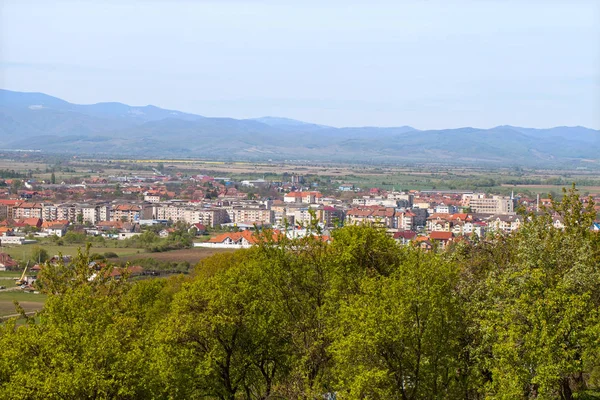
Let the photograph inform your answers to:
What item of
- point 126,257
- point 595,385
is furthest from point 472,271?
point 126,257

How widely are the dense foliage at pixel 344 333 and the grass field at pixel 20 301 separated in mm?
18873

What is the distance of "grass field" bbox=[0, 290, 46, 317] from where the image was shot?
34406 millimetres

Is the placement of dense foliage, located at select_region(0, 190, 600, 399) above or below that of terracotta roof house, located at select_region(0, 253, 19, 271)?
above

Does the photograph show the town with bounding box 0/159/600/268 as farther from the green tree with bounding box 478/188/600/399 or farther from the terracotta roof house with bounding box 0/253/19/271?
the green tree with bounding box 478/188/600/399

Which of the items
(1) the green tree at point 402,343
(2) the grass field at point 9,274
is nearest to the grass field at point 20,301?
(2) the grass field at point 9,274

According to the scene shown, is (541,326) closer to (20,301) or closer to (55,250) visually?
(20,301)

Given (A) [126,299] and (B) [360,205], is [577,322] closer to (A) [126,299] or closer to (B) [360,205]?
(A) [126,299]

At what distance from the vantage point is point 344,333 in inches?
515

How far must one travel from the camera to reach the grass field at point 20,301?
34.4 m

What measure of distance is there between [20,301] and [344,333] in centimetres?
2726

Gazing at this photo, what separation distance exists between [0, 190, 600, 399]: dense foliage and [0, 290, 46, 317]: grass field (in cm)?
1887

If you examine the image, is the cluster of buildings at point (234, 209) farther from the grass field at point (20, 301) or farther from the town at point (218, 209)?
the grass field at point (20, 301)

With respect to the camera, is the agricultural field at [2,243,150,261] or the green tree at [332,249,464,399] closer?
the green tree at [332,249,464,399]

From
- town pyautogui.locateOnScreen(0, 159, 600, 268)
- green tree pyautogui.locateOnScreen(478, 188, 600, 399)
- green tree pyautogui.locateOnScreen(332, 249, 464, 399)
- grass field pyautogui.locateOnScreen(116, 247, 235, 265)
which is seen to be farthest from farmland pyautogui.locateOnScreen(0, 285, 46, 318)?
green tree pyautogui.locateOnScreen(478, 188, 600, 399)
